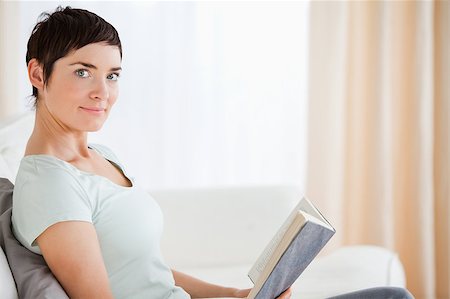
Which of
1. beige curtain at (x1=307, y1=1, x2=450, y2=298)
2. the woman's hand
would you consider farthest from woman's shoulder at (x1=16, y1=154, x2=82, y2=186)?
beige curtain at (x1=307, y1=1, x2=450, y2=298)

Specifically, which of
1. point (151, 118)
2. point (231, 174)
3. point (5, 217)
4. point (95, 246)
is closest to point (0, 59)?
point (151, 118)

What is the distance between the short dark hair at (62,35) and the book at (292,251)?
0.50 m

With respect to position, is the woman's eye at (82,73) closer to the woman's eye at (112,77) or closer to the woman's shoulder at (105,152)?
the woman's eye at (112,77)

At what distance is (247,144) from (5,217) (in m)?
2.29

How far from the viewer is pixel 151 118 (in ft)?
11.4

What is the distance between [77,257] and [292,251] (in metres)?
0.36

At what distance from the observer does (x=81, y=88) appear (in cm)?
135

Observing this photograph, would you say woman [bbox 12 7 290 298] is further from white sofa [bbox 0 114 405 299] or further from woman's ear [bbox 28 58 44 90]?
white sofa [bbox 0 114 405 299]

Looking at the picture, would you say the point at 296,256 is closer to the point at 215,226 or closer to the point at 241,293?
the point at 241,293

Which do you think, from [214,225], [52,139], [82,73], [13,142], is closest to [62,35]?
[82,73]

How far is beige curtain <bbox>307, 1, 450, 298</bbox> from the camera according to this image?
355 cm

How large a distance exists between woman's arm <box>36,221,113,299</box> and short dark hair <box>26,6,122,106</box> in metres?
0.30

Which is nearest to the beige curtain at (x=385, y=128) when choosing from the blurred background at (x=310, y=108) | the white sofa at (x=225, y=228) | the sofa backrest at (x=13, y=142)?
the blurred background at (x=310, y=108)

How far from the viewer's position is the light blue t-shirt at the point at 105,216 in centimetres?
124
